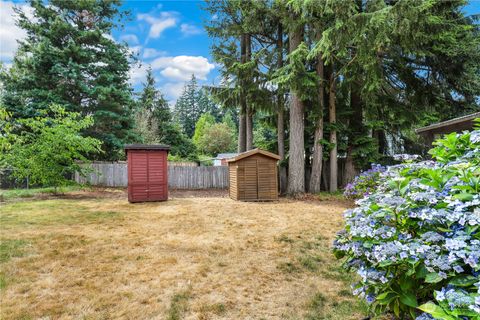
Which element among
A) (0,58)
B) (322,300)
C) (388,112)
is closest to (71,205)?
(0,58)

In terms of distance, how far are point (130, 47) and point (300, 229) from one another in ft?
47.4

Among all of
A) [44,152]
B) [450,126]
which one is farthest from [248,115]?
[44,152]

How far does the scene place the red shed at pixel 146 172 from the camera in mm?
7699

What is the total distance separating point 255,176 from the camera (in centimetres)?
847

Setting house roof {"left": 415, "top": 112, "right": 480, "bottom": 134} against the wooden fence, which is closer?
house roof {"left": 415, "top": 112, "right": 480, "bottom": 134}

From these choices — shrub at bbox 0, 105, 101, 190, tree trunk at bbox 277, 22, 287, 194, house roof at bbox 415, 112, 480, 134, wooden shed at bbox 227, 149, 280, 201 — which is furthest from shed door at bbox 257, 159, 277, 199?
shrub at bbox 0, 105, 101, 190

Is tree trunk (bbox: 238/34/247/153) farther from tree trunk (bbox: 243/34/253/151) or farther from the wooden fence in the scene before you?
the wooden fence

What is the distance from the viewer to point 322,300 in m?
2.39

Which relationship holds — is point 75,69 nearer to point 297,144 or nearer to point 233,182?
point 233,182

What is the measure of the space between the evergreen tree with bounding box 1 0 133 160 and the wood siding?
784 centimetres

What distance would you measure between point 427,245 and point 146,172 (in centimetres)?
758

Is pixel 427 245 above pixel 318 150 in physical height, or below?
below

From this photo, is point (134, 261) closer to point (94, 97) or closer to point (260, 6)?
point (260, 6)

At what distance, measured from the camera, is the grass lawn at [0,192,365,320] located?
2.22 meters
